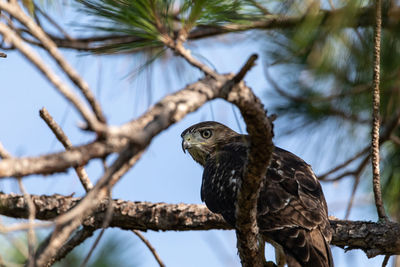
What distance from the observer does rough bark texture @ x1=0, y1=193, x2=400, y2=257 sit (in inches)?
160

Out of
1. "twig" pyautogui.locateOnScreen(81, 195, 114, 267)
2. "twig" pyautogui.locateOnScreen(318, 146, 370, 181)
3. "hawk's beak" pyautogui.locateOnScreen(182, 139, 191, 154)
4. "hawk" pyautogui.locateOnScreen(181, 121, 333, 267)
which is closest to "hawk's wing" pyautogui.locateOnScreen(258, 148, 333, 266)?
"hawk" pyautogui.locateOnScreen(181, 121, 333, 267)

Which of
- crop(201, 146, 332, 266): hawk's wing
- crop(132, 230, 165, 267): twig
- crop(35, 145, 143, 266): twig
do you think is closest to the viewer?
crop(35, 145, 143, 266): twig

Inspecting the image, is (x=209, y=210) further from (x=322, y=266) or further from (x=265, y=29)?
(x=265, y=29)

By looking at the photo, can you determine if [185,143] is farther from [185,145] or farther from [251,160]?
[251,160]

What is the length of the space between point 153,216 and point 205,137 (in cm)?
140

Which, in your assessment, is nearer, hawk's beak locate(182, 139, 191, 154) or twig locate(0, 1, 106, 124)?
twig locate(0, 1, 106, 124)

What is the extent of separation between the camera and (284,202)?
3988mm

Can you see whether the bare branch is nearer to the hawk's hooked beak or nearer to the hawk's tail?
the hawk's tail

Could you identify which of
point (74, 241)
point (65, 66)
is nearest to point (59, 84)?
point (65, 66)

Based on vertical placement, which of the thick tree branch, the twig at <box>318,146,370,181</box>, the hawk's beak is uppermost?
the hawk's beak

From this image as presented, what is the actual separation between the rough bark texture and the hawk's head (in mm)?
1016

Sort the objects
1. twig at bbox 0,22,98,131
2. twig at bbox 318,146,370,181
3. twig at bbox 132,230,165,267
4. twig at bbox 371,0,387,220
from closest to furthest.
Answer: twig at bbox 0,22,98,131
twig at bbox 371,0,387,220
twig at bbox 132,230,165,267
twig at bbox 318,146,370,181

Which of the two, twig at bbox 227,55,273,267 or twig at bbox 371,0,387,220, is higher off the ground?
twig at bbox 371,0,387,220

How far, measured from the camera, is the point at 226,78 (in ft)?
7.04
